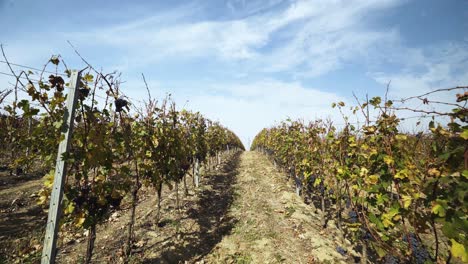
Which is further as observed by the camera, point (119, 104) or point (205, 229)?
point (205, 229)

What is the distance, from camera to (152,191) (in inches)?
429

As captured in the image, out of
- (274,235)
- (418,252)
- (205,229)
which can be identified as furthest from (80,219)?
(418,252)

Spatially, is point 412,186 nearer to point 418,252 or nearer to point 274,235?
point 274,235

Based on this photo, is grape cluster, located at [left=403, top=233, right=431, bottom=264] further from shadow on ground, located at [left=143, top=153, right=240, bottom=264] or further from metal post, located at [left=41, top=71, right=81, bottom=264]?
metal post, located at [left=41, top=71, right=81, bottom=264]

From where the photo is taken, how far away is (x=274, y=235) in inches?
273

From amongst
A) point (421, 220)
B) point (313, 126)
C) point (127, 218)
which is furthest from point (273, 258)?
point (313, 126)

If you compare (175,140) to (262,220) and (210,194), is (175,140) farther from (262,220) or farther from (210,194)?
(210,194)

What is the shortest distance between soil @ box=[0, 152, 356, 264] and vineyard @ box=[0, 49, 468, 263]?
0.14 ft

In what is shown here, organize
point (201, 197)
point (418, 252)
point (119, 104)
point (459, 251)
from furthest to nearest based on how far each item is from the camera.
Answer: point (201, 197)
point (418, 252)
point (119, 104)
point (459, 251)

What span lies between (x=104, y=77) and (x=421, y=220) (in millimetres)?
4856

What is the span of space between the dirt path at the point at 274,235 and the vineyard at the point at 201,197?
42 mm

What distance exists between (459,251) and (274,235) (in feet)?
17.3

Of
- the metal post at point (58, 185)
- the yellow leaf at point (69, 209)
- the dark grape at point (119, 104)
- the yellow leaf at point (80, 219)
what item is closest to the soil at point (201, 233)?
the yellow leaf at point (80, 219)

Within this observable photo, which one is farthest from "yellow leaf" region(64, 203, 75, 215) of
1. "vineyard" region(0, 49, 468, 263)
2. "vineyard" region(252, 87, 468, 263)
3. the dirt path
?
"vineyard" region(252, 87, 468, 263)
